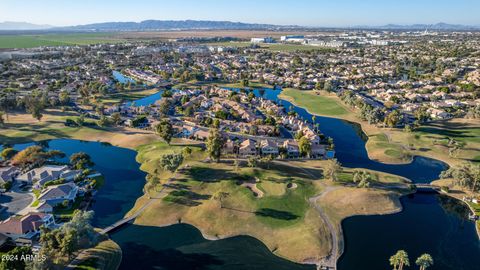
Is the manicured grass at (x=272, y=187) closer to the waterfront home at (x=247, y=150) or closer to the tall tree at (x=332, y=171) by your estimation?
the tall tree at (x=332, y=171)

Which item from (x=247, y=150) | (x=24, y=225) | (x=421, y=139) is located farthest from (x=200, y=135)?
(x=421, y=139)

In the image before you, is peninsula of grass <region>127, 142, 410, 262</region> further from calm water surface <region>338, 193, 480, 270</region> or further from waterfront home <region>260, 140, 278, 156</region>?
waterfront home <region>260, 140, 278, 156</region>

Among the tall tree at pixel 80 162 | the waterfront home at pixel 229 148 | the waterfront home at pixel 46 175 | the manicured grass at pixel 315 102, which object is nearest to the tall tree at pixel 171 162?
the waterfront home at pixel 229 148

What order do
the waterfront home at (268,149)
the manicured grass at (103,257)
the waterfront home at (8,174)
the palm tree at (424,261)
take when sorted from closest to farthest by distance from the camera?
the palm tree at (424,261) → the manicured grass at (103,257) → the waterfront home at (8,174) → the waterfront home at (268,149)

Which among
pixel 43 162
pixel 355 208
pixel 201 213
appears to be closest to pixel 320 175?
pixel 355 208

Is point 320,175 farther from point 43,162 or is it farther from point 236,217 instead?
point 43,162

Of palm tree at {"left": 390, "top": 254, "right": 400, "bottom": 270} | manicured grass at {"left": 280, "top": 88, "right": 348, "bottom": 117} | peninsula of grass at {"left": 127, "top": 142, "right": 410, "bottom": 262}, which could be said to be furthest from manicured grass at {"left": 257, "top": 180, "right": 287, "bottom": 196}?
manicured grass at {"left": 280, "top": 88, "right": 348, "bottom": 117}

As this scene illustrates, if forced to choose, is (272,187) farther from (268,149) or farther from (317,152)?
(317,152)
